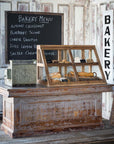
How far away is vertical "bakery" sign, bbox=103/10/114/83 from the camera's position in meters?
6.82

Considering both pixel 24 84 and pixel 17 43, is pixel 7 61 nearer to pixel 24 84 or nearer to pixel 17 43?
pixel 17 43

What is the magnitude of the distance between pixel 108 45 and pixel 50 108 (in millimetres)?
2177

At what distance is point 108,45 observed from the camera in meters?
6.91

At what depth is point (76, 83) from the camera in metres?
5.63

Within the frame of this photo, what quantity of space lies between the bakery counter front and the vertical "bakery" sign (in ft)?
3.16

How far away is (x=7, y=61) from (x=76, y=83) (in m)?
2.10

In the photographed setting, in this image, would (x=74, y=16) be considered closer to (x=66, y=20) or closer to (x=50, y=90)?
(x=66, y=20)

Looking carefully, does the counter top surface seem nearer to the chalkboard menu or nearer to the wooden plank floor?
the wooden plank floor

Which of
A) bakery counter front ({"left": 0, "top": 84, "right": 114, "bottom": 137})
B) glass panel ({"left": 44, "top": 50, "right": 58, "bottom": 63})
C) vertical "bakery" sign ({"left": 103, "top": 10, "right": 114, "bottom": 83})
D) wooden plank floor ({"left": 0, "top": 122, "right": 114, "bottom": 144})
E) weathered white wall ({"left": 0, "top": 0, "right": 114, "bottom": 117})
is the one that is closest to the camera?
wooden plank floor ({"left": 0, "top": 122, "right": 114, "bottom": 144})

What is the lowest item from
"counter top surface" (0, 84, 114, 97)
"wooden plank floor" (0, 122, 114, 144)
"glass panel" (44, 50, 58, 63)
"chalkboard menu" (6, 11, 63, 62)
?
"wooden plank floor" (0, 122, 114, 144)

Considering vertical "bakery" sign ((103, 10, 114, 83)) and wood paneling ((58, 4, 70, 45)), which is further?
wood paneling ((58, 4, 70, 45))

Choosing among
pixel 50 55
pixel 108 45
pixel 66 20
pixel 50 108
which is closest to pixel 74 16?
pixel 66 20

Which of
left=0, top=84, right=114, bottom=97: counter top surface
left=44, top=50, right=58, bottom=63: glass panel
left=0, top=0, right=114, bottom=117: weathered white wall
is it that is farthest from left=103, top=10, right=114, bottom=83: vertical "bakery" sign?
left=44, top=50, right=58, bottom=63: glass panel

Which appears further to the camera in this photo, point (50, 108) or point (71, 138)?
point (50, 108)
